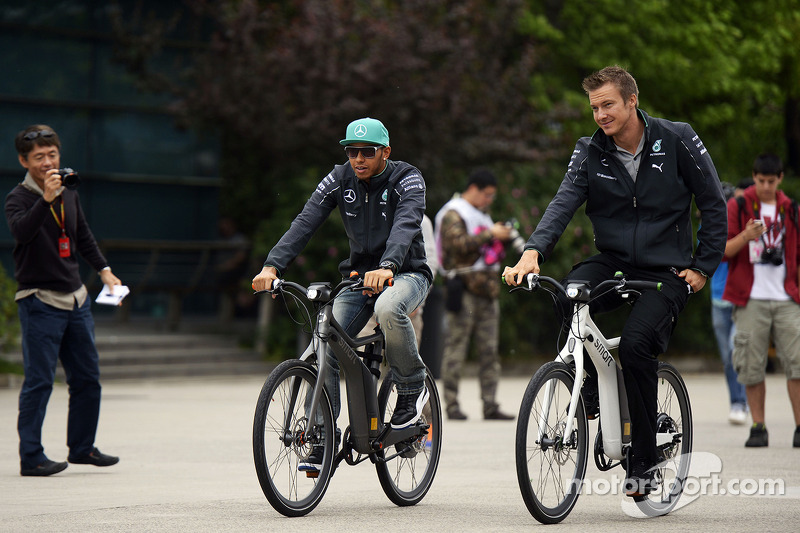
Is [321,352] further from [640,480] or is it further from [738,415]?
[738,415]

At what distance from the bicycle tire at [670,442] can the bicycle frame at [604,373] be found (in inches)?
10.6

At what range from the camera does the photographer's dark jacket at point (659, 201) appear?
6238mm

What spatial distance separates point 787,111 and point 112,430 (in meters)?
15.9

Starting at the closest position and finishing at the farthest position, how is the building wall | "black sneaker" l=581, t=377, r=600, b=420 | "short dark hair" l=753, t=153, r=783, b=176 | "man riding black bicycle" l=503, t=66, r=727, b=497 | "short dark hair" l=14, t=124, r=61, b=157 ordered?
"man riding black bicycle" l=503, t=66, r=727, b=497 < "black sneaker" l=581, t=377, r=600, b=420 < "short dark hair" l=14, t=124, r=61, b=157 < "short dark hair" l=753, t=153, r=783, b=176 < the building wall

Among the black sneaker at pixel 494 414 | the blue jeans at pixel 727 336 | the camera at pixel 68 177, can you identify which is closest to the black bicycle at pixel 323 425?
the camera at pixel 68 177

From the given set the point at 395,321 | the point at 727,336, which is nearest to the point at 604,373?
the point at 395,321

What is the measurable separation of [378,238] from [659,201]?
1.42 metres

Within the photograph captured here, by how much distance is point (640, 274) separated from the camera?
634 cm

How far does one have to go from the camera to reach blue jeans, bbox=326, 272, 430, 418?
6488 millimetres

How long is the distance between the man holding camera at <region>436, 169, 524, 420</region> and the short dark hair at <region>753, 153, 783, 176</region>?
2.60m

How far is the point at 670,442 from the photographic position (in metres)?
6.47

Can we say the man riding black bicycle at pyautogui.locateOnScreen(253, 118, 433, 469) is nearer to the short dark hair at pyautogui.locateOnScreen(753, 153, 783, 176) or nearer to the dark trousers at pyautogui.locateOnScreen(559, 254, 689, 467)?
the dark trousers at pyautogui.locateOnScreen(559, 254, 689, 467)

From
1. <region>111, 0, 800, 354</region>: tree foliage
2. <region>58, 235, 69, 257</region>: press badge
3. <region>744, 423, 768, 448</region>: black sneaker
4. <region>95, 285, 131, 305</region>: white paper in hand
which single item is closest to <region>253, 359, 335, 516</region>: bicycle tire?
<region>95, 285, 131, 305</region>: white paper in hand

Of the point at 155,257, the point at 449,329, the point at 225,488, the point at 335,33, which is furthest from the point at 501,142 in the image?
the point at 225,488
